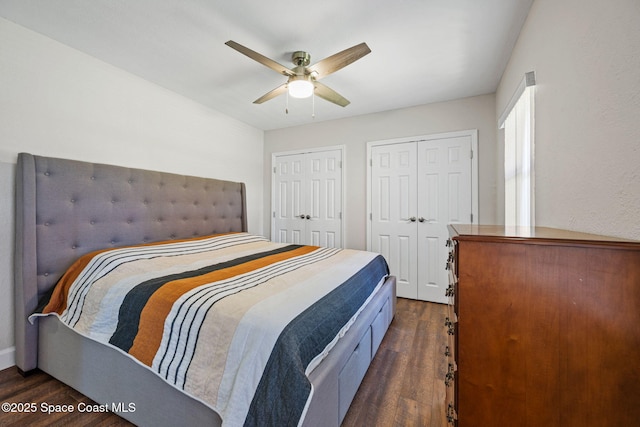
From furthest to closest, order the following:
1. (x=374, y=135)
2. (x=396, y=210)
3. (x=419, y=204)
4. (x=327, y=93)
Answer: (x=374, y=135), (x=396, y=210), (x=419, y=204), (x=327, y=93)

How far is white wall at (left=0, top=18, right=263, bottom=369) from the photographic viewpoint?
1752 mm

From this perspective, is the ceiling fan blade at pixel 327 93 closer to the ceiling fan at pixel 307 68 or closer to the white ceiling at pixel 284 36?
the ceiling fan at pixel 307 68

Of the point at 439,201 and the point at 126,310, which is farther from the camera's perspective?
the point at 439,201

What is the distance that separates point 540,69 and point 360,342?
1.96m

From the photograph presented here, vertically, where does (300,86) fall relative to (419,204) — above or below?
above

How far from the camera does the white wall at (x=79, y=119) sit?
1752 millimetres

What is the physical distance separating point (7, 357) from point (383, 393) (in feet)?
8.66

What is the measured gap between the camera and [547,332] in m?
0.72

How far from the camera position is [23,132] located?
71.0 inches

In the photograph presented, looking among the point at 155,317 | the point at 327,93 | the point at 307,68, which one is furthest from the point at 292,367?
the point at 327,93

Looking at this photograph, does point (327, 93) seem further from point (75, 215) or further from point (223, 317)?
point (75, 215)

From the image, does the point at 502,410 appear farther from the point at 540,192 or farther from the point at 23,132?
the point at 23,132

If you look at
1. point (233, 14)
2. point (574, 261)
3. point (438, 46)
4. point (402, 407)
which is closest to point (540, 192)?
point (574, 261)

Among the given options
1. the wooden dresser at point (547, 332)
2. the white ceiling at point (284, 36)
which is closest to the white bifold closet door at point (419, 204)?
the white ceiling at point (284, 36)
